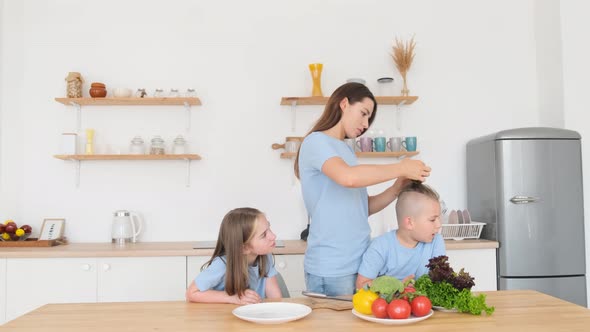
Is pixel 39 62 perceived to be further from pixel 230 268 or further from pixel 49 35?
pixel 230 268

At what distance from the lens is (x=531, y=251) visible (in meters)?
2.94

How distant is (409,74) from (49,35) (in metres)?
2.44

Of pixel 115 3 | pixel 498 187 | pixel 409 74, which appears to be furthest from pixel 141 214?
pixel 498 187

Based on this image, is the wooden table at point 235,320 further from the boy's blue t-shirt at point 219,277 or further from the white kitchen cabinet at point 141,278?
the white kitchen cabinet at point 141,278

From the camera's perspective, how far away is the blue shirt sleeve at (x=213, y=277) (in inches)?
65.6

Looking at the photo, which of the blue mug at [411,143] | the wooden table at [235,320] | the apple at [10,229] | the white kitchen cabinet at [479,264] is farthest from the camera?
the blue mug at [411,143]

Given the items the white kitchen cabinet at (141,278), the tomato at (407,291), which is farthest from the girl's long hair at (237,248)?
the white kitchen cabinet at (141,278)

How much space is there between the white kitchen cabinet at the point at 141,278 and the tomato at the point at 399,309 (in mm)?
1779

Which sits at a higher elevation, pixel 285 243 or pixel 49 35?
pixel 49 35

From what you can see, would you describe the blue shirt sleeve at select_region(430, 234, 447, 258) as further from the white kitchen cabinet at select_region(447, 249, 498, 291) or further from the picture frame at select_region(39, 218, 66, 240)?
the picture frame at select_region(39, 218, 66, 240)

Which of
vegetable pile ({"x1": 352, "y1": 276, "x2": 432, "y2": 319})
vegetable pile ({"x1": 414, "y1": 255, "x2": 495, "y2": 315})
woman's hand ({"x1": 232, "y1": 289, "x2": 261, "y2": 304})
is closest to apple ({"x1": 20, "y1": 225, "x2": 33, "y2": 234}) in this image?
woman's hand ({"x1": 232, "y1": 289, "x2": 261, "y2": 304})

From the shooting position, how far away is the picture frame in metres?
3.12

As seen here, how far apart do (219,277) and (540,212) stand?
210 centimetres

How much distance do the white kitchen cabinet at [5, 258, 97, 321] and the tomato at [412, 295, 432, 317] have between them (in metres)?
2.08
